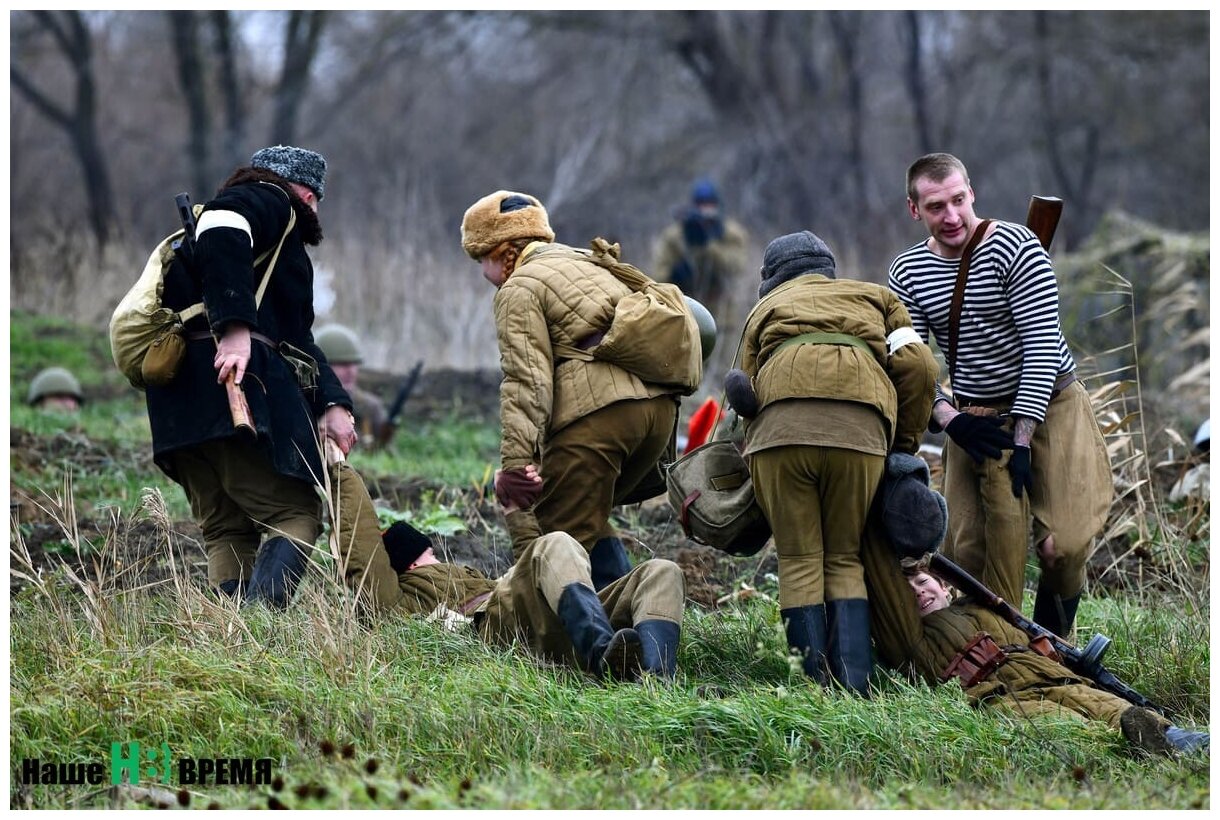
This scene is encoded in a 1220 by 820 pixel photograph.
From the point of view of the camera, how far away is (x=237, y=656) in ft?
15.2

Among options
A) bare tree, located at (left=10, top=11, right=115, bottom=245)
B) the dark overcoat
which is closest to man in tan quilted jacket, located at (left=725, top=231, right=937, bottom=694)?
the dark overcoat

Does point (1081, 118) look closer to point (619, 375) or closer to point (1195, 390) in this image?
point (1195, 390)

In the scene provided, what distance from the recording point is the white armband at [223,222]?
17.0 feet

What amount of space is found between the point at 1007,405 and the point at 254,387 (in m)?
2.51

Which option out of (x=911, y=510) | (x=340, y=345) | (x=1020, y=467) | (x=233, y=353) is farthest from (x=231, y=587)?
(x=340, y=345)

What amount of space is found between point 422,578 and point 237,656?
106 centimetres

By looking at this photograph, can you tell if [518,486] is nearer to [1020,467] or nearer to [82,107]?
[1020,467]

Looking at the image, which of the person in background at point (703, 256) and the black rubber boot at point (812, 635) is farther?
the person in background at point (703, 256)

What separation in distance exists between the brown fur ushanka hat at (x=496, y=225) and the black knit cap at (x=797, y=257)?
0.88 metres

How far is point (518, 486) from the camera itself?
524 centimetres

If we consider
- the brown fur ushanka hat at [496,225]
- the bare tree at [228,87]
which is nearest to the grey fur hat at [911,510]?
the brown fur ushanka hat at [496,225]

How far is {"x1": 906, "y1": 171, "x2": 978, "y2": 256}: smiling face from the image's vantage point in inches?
205

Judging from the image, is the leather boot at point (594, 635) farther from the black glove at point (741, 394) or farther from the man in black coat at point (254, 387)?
the man in black coat at point (254, 387)

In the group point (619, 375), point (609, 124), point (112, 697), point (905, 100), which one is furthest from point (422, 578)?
point (905, 100)
